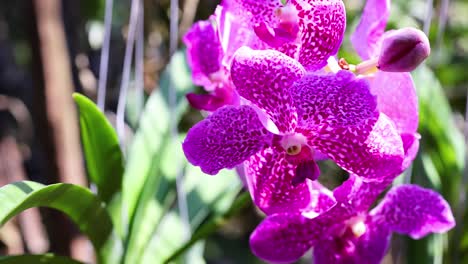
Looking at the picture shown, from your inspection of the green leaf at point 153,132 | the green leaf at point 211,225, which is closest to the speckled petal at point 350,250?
the green leaf at point 211,225

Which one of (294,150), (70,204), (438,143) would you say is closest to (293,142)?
(294,150)

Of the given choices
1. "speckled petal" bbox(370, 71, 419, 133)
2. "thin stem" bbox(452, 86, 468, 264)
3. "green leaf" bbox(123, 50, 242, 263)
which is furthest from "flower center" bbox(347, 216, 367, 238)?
"thin stem" bbox(452, 86, 468, 264)

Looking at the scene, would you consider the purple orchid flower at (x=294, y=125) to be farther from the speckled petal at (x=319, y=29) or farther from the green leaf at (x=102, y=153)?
the green leaf at (x=102, y=153)

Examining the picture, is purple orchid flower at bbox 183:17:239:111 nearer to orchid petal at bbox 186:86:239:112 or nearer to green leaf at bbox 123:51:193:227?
orchid petal at bbox 186:86:239:112

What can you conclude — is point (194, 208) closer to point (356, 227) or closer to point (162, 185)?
point (162, 185)

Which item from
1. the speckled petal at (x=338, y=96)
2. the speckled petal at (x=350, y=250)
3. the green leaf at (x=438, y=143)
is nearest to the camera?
the speckled petal at (x=338, y=96)

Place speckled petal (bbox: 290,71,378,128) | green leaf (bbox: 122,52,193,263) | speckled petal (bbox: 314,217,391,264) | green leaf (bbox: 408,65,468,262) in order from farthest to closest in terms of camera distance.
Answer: green leaf (bbox: 408,65,468,262) → green leaf (bbox: 122,52,193,263) → speckled petal (bbox: 314,217,391,264) → speckled petal (bbox: 290,71,378,128)

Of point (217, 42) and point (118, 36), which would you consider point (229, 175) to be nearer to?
point (217, 42)
